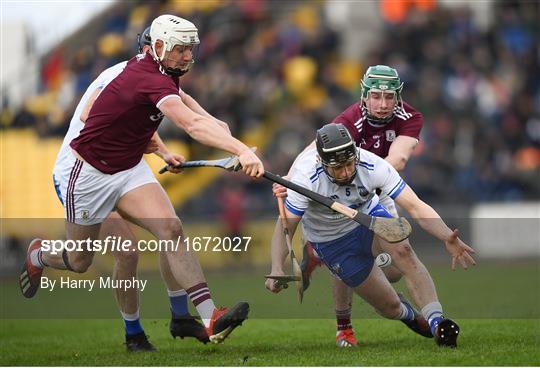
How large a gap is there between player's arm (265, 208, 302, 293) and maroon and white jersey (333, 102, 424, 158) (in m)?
1.06

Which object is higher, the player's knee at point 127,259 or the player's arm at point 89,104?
the player's arm at point 89,104

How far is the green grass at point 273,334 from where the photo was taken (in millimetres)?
7699

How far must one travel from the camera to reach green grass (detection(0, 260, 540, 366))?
770 cm

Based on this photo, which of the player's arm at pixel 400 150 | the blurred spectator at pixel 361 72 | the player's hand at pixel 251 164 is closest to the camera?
the player's hand at pixel 251 164

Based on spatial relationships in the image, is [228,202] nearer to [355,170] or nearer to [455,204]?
[455,204]

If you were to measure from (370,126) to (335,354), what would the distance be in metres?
1.84

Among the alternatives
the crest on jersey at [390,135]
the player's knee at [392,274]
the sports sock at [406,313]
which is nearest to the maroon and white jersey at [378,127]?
the crest on jersey at [390,135]

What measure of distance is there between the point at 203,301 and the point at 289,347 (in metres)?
1.04

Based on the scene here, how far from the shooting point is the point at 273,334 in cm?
969

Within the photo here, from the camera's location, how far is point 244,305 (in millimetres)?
7605

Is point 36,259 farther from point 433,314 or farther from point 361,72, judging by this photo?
point 361,72

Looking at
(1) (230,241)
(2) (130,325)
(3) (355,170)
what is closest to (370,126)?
(3) (355,170)

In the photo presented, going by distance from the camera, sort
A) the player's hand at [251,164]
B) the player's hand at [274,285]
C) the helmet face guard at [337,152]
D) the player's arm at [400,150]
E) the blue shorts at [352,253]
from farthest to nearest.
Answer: the player's arm at [400,150] < the blue shorts at [352,253] < the player's hand at [274,285] < the helmet face guard at [337,152] < the player's hand at [251,164]

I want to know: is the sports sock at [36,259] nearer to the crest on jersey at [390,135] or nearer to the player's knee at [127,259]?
the player's knee at [127,259]
